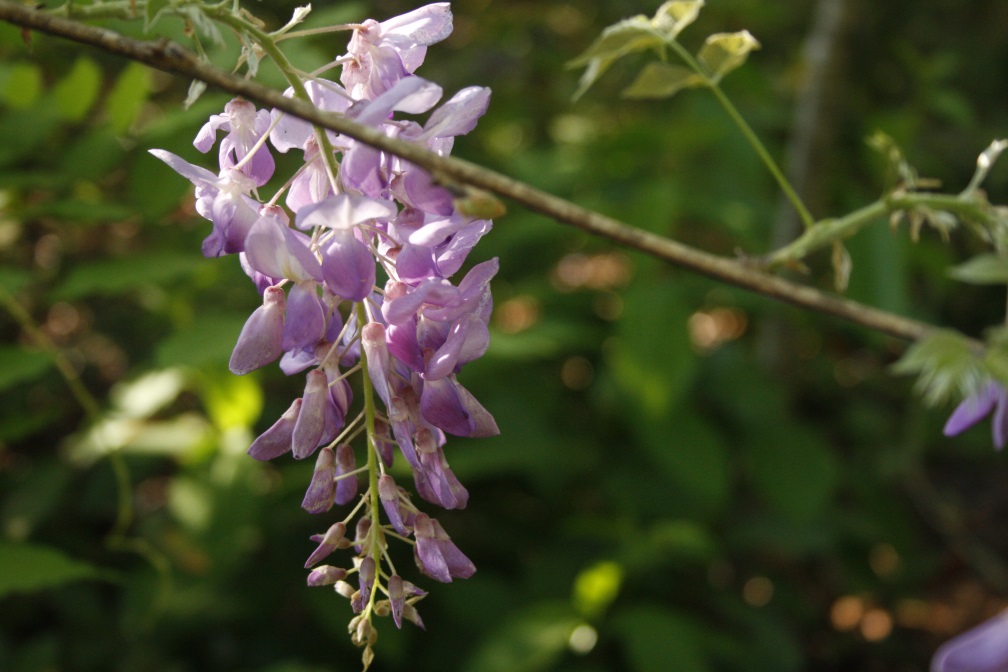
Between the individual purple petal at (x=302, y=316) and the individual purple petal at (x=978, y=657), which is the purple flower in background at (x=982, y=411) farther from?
the individual purple petal at (x=302, y=316)

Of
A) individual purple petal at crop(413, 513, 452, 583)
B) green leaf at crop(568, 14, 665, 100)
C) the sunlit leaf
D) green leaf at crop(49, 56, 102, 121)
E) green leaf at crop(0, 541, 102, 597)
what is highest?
green leaf at crop(568, 14, 665, 100)

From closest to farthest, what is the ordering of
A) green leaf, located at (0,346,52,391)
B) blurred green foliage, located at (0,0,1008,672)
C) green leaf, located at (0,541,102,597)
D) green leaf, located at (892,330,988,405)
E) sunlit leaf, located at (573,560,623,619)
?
green leaf, located at (892,330,988,405) → green leaf, located at (0,541,102,597) → green leaf, located at (0,346,52,391) → blurred green foliage, located at (0,0,1008,672) → sunlit leaf, located at (573,560,623,619)

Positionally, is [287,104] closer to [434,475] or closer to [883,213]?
[434,475]

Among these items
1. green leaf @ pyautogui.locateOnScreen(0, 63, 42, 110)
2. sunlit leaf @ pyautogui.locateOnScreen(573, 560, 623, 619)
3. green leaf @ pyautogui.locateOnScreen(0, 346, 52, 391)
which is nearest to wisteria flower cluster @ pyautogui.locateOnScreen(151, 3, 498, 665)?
green leaf @ pyautogui.locateOnScreen(0, 346, 52, 391)

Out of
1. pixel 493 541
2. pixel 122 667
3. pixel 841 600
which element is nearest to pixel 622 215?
pixel 493 541

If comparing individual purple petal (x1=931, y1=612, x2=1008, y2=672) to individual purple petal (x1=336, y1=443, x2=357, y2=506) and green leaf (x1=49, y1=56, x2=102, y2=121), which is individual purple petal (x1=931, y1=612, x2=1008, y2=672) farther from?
green leaf (x1=49, y1=56, x2=102, y2=121)

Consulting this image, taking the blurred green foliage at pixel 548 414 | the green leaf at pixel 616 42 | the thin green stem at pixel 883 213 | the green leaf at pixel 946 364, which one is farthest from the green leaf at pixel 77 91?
the green leaf at pixel 946 364

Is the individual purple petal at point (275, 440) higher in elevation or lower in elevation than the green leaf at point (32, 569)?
higher
